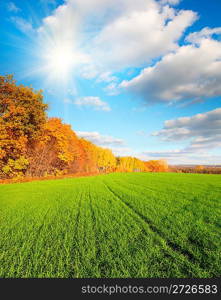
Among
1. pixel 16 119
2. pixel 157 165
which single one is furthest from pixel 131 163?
pixel 16 119

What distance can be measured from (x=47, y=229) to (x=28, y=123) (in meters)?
19.7

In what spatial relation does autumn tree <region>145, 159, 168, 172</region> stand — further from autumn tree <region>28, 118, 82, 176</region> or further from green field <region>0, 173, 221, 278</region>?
green field <region>0, 173, 221, 278</region>

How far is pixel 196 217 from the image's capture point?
6293mm

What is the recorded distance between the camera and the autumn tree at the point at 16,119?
62.6 ft

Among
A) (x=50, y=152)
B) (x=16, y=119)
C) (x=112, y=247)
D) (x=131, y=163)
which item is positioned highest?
(x=16, y=119)

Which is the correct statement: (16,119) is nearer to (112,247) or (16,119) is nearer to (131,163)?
(112,247)

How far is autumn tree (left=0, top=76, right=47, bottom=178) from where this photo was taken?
1908 cm

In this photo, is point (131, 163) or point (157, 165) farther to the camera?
point (131, 163)

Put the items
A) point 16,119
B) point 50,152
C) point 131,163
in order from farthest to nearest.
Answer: point 131,163
point 50,152
point 16,119

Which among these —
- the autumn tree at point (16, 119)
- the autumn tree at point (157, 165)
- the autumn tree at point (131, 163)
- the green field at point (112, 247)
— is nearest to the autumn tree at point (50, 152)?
the autumn tree at point (16, 119)

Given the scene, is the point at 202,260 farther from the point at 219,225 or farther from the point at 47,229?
the point at 47,229

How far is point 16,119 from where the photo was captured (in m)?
19.1

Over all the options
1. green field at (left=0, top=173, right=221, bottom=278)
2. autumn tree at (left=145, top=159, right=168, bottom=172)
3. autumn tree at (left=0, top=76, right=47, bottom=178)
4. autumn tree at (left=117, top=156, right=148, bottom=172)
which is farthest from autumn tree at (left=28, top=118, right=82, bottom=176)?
autumn tree at (left=117, top=156, right=148, bottom=172)

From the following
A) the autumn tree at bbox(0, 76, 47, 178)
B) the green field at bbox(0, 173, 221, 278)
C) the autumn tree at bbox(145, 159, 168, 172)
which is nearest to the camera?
the green field at bbox(0, 173, 221, 278)
